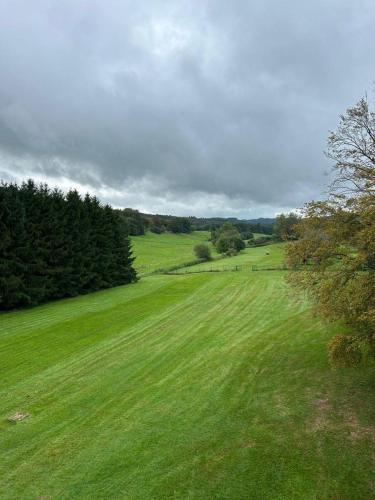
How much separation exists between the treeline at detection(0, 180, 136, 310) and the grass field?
8.14m

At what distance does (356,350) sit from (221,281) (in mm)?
28529

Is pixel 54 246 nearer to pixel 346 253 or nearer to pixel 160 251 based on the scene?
pixel 346 253

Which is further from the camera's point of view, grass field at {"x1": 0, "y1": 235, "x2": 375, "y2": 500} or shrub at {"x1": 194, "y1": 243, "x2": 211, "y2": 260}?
shrub at {"x1": 194, "y1": 243, "x2": 211, "y2": 260}

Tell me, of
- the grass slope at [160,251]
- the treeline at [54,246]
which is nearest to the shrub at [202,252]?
the grass slope at [160,251]

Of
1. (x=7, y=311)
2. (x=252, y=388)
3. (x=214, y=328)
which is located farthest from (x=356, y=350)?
(x=7, y=311)

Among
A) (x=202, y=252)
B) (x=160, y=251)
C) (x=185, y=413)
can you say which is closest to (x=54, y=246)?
(x=185, y=413)

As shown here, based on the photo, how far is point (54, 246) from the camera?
33000mm

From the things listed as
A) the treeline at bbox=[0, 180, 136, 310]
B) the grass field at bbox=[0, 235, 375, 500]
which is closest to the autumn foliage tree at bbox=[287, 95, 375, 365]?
the grass field at bbox=[0, 235, 375, 500]

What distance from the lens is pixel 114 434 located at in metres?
10.4

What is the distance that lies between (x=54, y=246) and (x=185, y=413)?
85.3 feet

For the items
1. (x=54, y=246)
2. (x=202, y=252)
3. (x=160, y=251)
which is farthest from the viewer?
(x=160, y=251)

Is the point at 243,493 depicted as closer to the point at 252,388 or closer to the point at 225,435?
the point at 225,435

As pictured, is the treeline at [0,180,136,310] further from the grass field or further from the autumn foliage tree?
the autumn foliage tree

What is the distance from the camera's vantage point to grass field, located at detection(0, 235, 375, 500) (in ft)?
27.1
